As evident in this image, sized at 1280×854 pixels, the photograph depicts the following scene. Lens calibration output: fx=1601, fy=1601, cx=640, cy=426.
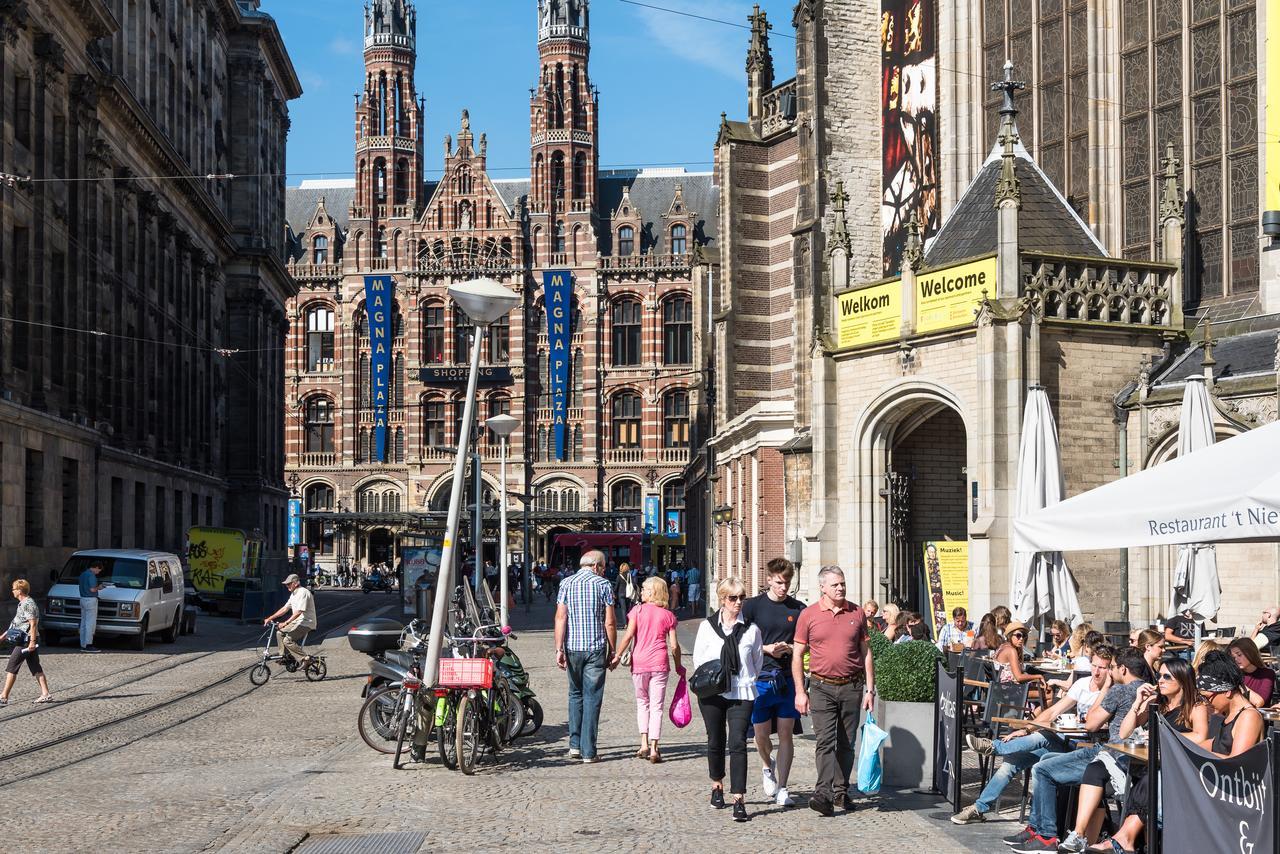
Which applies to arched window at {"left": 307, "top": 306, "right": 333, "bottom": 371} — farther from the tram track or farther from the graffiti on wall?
the tram track

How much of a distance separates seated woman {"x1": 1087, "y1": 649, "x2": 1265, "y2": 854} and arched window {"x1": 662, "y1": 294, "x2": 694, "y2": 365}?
225 ft

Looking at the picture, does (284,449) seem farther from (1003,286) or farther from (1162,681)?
(1162,681)

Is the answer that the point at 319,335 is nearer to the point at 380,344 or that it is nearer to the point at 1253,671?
the point at 380,344

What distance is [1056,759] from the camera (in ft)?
31.0

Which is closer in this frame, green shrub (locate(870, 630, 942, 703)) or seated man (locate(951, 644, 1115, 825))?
seated man (locate(951, 644, 1115, 825))

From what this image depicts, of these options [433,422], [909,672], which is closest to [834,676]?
[909,672]

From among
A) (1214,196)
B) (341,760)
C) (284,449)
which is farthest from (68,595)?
(284,449)

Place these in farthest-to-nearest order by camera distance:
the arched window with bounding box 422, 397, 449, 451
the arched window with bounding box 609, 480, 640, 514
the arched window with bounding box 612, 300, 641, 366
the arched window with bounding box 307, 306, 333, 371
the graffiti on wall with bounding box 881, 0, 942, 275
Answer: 1. the arched window with bounding box 307, 306, 333, 371
2. the arched window with bounding box 612, 300, 641, 366
3. the arched window with bounding box 609, 480, 640, 514
4. the arched window with bounding box 422, 397, 449, 451
5. the graffiti on wall with bounding box 881, 0, 942, 275

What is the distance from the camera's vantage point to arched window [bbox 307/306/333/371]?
7950 cm

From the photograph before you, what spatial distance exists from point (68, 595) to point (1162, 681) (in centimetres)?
2264

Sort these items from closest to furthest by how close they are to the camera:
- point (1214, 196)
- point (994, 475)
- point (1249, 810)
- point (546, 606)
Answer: point (1249, 810)
point (994, 475)
point (1214, 196)
point (546, 606)

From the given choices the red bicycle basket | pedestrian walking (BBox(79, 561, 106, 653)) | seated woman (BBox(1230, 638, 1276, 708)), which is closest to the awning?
seated woman (BBox(1230, 638, 1276, 708))

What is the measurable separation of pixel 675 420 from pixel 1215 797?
69.9 metres

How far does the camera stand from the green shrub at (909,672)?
11.6 meters
